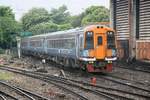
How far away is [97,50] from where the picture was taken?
79.0 ft

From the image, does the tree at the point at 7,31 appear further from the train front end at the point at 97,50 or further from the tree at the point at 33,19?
the train front end at the point at 97,50

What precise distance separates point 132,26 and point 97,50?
32.0 feet

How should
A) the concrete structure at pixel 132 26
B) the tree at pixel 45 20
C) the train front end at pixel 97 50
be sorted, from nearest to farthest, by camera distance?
the train front end at pixel 97 50, the concrete structure at pixel 132 26, the tree at pixel 45 20

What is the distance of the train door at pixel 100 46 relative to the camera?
24080 millimetres

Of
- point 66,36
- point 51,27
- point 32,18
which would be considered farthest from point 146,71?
point 32,18

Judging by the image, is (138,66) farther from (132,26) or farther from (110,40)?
(110,40)

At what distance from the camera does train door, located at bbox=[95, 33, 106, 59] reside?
24080 millimetres

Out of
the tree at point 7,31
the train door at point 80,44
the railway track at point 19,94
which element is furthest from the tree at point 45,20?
the railway track at point 19,94

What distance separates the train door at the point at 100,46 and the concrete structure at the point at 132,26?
6.53 metres

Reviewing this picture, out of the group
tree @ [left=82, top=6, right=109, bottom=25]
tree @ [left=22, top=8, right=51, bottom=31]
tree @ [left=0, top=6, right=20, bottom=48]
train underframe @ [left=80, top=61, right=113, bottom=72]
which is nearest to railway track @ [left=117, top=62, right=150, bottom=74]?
train underframe @ [left=80, top=61, right=113, bottom=72]

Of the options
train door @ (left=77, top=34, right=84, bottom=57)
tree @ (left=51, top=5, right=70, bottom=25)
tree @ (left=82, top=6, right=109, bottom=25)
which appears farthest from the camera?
tree @ (left=51, top=5, right=70, bottom=25)

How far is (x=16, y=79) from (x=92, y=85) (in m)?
6.04

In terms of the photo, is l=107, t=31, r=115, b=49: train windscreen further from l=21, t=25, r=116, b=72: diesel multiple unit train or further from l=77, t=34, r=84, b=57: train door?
l=77, t=34, r=84, b=57: train door

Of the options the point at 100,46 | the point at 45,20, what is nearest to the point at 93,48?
the point at 100,46
